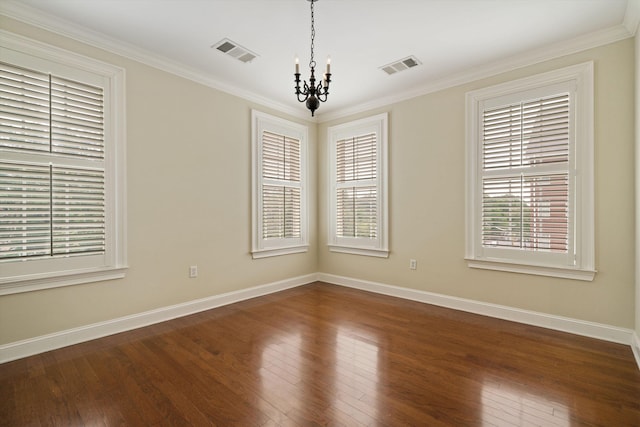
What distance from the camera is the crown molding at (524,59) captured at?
2.85 metres

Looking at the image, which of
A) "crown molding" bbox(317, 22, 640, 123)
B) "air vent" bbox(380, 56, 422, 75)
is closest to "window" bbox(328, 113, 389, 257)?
"crown molding" bbox(317, 22, 640, 123)

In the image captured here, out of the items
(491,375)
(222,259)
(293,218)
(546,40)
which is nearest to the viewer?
(491,375)

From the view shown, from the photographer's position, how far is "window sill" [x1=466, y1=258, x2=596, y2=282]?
3.03m

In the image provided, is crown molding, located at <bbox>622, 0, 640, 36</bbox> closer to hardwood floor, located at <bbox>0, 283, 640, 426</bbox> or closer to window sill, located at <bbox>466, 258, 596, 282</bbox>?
window sill, located at <bbox>466, 258, 596, 282</bbox>

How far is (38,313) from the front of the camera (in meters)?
2.67

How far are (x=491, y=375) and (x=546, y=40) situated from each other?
315cm

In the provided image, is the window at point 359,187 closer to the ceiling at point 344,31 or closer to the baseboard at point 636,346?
the ceiling at point 344,31

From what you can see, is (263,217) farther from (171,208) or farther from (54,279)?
(54,279)

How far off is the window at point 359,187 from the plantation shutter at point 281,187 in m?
0.60

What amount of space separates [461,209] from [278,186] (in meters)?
2.56

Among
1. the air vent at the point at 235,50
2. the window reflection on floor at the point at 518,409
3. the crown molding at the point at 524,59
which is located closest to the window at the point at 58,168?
the air vent at the point at 235,50

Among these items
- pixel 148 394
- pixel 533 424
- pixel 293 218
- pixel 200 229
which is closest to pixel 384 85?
pixel 293 218

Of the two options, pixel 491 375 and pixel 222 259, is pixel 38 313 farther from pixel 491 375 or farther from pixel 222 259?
pixel 491 375

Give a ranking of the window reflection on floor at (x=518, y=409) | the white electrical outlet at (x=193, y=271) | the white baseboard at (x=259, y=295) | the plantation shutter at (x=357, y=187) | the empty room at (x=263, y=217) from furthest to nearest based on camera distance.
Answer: the plantation shutter at (x=357, y=187), the white electrical outlet at (x=193, y=271), the white baseboard at (x=259, y=295), the empty room at (x=263, y=217), the window reflection on floor at (x=518, y=409)
